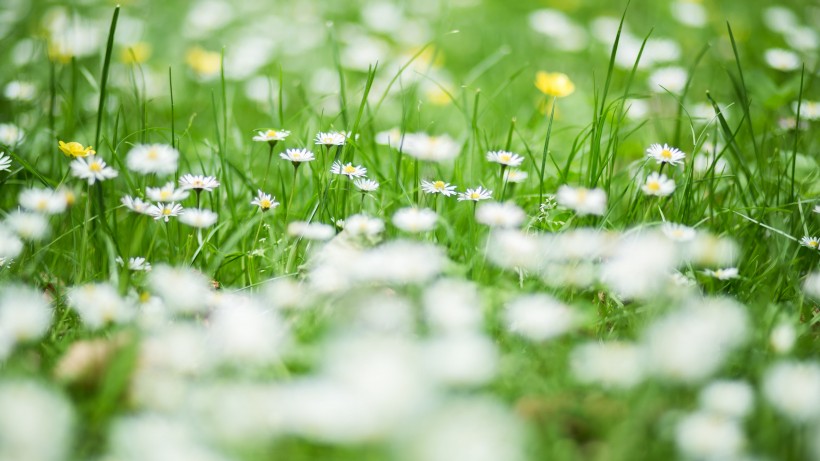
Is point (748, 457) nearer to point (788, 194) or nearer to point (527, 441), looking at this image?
point (527, 441)

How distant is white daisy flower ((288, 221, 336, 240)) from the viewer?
1306 millimetres

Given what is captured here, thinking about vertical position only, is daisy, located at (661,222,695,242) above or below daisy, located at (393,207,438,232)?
above

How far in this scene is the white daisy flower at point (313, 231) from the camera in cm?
A: 131

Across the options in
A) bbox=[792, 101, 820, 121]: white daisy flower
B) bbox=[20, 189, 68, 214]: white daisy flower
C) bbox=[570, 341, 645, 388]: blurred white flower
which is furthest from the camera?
bbox=[792, 101, 820, 121]: white daisy flower

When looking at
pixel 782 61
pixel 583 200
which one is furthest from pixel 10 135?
pixel 782 61

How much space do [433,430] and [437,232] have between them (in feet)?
2.71

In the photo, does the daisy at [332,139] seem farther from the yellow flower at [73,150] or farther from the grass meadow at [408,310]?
the yellow flower at [73,150]

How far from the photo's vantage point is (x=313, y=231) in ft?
4.30

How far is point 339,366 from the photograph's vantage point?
2.70 feet

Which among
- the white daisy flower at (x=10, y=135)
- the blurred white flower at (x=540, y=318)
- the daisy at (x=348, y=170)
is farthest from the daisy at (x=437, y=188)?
the white daisy flower at (x=10, y=135)

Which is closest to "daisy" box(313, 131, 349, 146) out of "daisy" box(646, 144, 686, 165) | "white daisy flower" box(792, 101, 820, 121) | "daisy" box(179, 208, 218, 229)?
"daisy" box(179, 208, 218, 229)

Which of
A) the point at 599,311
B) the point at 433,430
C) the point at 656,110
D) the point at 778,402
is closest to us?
Answer: the point at 433,430

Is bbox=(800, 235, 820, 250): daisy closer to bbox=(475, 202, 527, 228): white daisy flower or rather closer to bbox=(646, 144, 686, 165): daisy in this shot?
bbox=(646, 144, 686, 165): daisy

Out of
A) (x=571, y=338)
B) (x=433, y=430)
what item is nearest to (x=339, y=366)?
(x=433, y=430)
